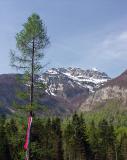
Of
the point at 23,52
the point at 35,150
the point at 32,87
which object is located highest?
the point at 23,52

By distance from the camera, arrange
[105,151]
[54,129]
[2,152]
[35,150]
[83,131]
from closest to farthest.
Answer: [35,150] → [2,152] → [83,131] → [54,129] → [105,151]

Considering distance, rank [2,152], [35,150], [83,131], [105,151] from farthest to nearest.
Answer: [105,151], [83,131], [2,152], [35,150]

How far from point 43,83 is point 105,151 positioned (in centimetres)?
9280

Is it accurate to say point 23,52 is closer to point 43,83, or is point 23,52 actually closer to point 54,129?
point 43,83

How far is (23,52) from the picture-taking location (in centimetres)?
4181

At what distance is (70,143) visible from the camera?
116625 millimetres

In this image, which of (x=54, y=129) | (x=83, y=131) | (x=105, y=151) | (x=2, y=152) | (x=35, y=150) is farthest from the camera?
(x=105, y=151)

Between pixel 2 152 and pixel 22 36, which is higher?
pixel 22 36

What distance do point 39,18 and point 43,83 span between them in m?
6.05

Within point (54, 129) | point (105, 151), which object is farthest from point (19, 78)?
point (105, 151)

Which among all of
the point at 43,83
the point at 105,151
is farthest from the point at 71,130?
the point at 43,83

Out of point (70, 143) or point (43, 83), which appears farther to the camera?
point (70, 143)

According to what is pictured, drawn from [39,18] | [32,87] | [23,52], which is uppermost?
[39,18]

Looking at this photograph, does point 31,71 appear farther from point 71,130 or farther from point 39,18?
point 71,130
